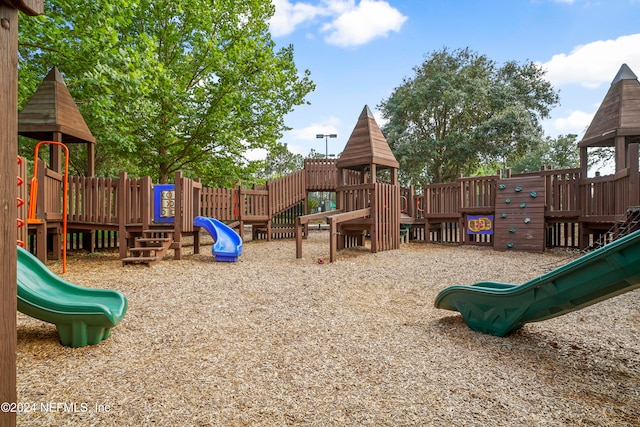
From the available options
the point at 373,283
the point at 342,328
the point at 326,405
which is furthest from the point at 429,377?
the point at 373,283

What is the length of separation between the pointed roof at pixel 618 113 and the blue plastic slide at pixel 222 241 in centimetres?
1076

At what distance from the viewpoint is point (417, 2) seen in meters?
12.9

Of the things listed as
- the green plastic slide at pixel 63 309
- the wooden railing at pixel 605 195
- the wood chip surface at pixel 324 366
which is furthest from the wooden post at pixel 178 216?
the wooden railing at pixel 605 195

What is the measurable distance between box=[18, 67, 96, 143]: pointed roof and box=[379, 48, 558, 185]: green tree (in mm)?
17454

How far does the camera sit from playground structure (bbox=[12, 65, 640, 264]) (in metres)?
8.30

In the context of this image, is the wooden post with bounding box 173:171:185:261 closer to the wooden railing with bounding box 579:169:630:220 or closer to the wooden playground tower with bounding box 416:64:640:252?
the wooden playground tower with bounding box 416:64:640:252

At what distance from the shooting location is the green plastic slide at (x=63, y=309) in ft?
10.2

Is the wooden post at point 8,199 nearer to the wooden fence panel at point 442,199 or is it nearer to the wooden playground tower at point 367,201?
the wooden playground tower at point 367,201

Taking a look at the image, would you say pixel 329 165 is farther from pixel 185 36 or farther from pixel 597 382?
pixel 597 382

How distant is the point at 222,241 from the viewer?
8922 mm

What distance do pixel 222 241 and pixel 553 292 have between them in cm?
748

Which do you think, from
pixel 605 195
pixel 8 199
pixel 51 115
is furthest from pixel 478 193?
pixel 51 115

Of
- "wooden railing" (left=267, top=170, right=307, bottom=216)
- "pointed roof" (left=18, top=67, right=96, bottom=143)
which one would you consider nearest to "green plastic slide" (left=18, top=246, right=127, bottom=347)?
"pointed roof" (left=18, top=67, right=96, bottom=143)

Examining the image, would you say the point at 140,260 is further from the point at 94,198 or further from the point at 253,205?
the point at 253,205
